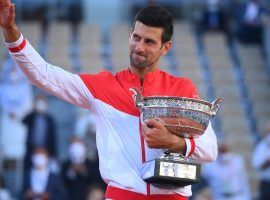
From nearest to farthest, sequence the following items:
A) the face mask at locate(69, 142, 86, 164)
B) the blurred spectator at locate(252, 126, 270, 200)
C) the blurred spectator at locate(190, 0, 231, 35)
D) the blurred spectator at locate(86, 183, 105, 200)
Answer: 1. the blurred spectator at locate(86, 183, 105, 200)
2. the blurred spectator at locate(252, 126, 270, 200)
3. the face mask at locate(69, 142, 86, 164)
4. the blurred spectator at locate(190, 0, 231, 35)

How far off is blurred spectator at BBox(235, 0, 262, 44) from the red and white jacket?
12.5 m

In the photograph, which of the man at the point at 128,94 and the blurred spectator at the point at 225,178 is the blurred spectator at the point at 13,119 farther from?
the man at the point at 128,94

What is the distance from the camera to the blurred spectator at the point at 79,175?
12.9 metres

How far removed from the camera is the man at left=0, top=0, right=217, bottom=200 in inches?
223

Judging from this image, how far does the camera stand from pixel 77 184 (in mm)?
13016

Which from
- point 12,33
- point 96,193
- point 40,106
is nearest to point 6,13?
point 12,33

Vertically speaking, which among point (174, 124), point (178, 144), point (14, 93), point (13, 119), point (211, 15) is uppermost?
point (211, 15)

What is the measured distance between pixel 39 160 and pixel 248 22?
674 centimetres

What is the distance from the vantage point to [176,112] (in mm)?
5523

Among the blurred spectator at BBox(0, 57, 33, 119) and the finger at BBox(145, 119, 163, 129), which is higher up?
the blurred spectator at BBox(0, 57, 33, 119)

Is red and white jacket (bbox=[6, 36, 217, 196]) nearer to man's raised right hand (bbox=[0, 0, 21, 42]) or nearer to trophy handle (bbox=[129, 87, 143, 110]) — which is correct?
man's raised right hand (bbox=[0, 0, 21, 42])

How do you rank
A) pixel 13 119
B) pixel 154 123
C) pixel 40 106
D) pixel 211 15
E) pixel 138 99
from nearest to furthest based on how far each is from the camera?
pixel 154 123 < pixel 138 99 < pixel 40 106 < pixel 13 119 < pixel 211 15

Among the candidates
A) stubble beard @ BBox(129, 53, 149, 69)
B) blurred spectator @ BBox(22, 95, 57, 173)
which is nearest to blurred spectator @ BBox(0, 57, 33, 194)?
blurred spectator @ BBox(22, 95, 57, 173)

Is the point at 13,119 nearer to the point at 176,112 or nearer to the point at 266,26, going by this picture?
the point at 266,26
